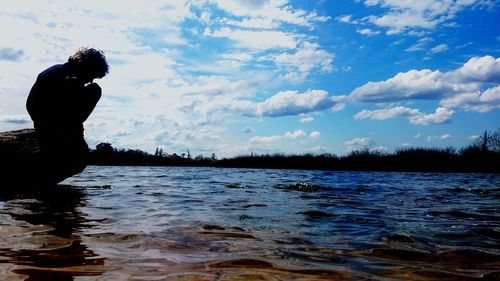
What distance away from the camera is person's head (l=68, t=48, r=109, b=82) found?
313 inches

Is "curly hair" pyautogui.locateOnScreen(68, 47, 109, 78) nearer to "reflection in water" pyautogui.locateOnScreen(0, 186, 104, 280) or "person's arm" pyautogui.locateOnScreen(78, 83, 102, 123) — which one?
"person's arm" pyautogui.locateOnScreen(78, 83, 102, 123)

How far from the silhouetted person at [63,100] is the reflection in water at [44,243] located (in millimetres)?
1811

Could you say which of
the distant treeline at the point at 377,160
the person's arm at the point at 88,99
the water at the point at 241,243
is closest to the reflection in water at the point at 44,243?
the water at the point at 241,243

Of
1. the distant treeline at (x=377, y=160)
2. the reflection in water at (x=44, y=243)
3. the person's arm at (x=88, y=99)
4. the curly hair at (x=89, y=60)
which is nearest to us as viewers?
the reflection in water at (x=44, y=243)

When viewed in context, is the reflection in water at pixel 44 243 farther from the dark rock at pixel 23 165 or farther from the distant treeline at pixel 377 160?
the distant treeline at pixel 377 160

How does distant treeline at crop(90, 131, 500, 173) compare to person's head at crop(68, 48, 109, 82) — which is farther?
distant treeline at crop(90, 131, 500, 173)

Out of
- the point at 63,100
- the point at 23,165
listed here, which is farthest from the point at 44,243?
the point at 23,165

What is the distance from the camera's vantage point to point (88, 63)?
795cm

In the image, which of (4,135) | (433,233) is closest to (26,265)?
(433,233)

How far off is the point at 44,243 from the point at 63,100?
520cm

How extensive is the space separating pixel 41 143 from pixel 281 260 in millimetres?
6938

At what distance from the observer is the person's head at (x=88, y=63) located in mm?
7938

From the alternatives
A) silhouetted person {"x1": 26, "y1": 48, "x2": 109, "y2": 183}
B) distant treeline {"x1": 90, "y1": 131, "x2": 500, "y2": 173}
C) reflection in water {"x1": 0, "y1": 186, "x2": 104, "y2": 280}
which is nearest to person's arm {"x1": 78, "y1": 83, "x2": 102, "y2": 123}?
silhouetted person {"x1": 26, "y1": 48, "x2": 109, "y2": 183}

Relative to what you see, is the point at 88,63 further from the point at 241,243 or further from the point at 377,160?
the point at 377,160
